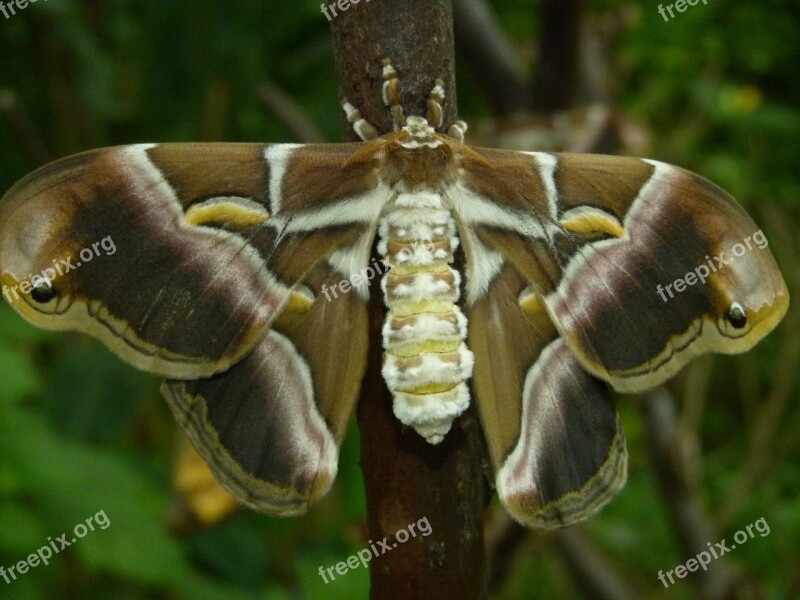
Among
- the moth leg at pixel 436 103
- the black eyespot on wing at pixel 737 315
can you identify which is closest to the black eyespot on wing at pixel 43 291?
the moth leg at pixel 436 103

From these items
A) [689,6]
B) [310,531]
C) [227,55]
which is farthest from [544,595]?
[227,55]

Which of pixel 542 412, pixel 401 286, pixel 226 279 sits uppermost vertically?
pixel 226 279

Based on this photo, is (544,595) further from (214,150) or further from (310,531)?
(214,150)

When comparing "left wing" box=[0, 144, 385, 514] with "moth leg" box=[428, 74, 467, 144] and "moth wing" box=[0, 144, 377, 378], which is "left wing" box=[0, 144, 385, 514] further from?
"moth leg" box=[428, 74, 467, 144]

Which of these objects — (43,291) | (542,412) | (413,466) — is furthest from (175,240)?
(542,412)

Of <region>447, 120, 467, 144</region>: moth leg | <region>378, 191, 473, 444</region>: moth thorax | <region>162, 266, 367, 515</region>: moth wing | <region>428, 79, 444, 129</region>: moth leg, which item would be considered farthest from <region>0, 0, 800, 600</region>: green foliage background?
<region>428, 79, 444, 129</region>: moth leg

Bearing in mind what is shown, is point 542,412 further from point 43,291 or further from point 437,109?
point 43,291

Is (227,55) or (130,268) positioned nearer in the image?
(130,268)
